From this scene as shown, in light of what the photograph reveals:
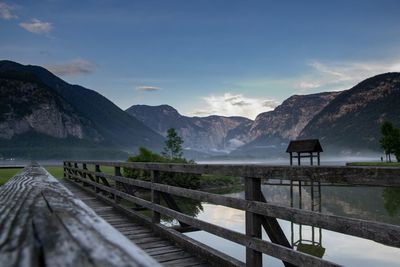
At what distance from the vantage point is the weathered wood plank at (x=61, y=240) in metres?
0.86

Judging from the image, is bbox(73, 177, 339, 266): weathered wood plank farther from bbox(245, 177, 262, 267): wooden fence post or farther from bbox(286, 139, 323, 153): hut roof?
bbox(286, 139, 323, 153): hut roof

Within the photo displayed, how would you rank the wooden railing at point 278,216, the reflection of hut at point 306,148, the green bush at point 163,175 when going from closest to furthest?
1. the wooden railing at point 278,216
2. the green bush at point 163,175
3. the reflection of hut at point 306,148

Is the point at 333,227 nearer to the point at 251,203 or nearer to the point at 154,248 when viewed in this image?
the point at 251,203

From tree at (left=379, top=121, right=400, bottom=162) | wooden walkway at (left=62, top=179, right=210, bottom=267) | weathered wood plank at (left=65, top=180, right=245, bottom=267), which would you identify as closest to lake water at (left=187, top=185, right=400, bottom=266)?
wooden walkway at (left=62, top=179, right=210, bottom=267)

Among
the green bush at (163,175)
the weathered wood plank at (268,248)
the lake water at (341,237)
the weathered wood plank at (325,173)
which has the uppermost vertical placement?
the weathered wood plank at (325,173)

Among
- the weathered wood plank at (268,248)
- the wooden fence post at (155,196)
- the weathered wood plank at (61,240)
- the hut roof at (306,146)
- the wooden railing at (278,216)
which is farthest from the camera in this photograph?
the hut roof at (306,146)

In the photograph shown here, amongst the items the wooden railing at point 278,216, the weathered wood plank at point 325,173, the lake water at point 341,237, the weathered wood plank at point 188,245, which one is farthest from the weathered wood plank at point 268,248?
the lake water at point 341,237

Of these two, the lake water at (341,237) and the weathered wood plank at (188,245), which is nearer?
the weathered wood plank at (188,245)

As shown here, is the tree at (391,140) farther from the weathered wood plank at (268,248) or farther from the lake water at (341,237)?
the weathered wood plank at (268,248)

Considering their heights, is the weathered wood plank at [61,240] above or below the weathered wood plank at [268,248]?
above

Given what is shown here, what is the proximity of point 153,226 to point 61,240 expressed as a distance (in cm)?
673

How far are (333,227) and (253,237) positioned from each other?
129 cm

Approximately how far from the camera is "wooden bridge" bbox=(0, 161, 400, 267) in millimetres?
926

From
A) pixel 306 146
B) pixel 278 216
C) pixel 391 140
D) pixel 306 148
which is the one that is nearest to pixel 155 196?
pixel 278 216
